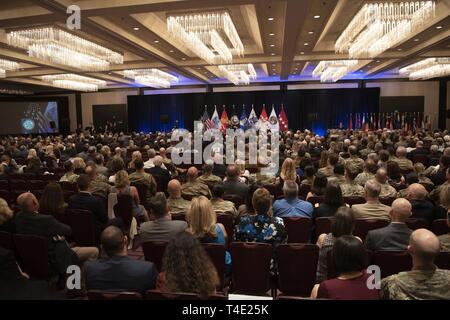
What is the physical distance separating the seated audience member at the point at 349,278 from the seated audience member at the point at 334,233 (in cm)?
66

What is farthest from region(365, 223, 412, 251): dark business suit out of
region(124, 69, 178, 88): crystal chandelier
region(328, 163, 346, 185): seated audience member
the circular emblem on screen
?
the circular emblem on screen

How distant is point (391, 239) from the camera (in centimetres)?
363

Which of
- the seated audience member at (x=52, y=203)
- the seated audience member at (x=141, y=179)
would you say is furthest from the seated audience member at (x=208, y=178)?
the seated audience member at (x=52, y=203)

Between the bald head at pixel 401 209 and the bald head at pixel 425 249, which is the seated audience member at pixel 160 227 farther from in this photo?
the bald head at pixel 425 249

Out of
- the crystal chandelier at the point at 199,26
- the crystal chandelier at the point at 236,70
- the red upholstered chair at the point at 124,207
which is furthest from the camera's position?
the crystal chandelier at the point at 236,70

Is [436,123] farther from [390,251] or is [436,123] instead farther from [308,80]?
[390,251]

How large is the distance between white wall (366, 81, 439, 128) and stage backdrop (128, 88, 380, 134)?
2.16 feet

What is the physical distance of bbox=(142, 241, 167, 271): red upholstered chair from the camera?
3771 millimetres

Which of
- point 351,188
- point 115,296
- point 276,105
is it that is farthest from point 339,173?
point 276,105

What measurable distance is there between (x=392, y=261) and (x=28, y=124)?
26.7 m

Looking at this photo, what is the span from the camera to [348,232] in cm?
330

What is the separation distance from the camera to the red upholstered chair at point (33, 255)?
3.94m

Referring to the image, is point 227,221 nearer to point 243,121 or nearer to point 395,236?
point 395,236
